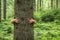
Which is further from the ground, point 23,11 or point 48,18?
point 23,11

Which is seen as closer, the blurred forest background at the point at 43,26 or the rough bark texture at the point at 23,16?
the rough bark texture at the point at 23,16

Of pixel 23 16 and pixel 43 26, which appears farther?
pixel 43 26

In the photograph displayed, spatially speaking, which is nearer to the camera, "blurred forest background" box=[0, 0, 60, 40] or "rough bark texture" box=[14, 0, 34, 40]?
"rough bark texture" box=[14, 0, 34, 40]

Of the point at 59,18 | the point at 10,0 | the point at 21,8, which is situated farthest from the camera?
the point at 10,0

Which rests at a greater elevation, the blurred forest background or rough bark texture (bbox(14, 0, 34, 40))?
rough bark texture (bbox(14, 0, 34, 40))

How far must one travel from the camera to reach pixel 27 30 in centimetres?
445

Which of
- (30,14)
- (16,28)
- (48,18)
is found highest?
(30,14)

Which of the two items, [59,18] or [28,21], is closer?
[28,21]

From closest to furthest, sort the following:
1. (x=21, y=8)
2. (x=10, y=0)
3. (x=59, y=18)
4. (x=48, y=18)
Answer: (x=21, y=8) → (x=59, y=18) → (x=48, y=18) → (x=10, y=0)

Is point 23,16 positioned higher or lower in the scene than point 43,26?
higher

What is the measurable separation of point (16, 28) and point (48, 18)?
14.6 metres

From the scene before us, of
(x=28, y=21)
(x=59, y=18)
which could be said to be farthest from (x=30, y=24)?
(x=59, y=18)

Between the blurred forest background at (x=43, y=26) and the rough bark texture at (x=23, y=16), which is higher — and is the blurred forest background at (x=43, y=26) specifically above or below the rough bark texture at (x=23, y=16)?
below

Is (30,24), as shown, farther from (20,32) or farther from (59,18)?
(59,18)
